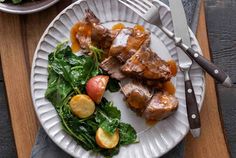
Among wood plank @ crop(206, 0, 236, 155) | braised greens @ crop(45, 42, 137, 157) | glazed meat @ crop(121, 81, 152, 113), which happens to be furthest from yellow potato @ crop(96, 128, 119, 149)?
wood plank @ crop(206, 0, 236, 155)

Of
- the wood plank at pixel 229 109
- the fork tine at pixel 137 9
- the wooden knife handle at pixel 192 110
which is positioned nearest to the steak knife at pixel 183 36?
→ the wooden knife handle at pixel 192 110

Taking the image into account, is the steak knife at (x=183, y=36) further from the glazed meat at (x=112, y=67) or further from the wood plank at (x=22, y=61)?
the wood plank at (x=22, y=61)

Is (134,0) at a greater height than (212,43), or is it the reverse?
(134,0)

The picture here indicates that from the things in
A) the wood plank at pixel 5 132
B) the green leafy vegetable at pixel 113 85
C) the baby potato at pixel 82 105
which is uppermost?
the green leafy vegetable at pixel 113 85

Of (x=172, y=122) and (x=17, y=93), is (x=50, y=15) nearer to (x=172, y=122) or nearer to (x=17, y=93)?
(x=17, y=93)

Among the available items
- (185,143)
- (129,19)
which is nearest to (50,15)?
(129,19)

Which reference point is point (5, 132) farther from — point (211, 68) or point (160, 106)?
point (211, 68)

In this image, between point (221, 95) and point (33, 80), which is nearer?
point (33, 80)
